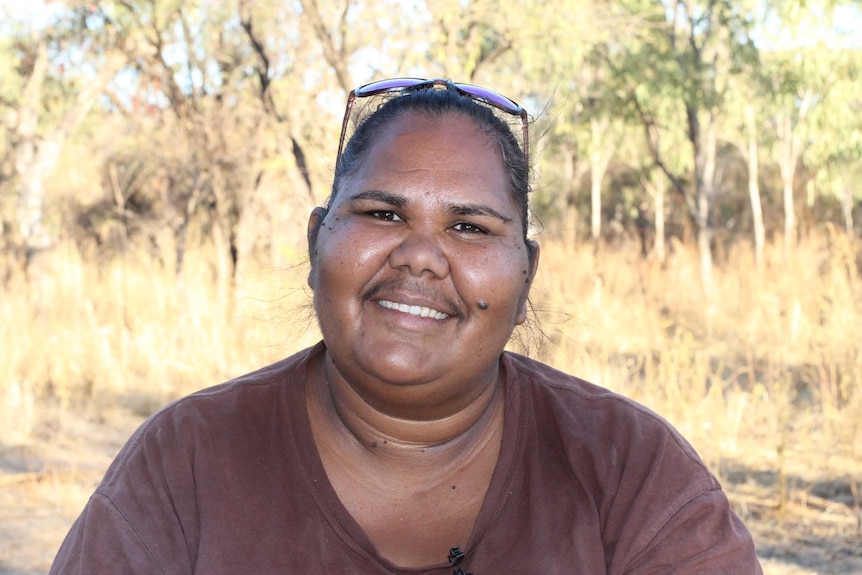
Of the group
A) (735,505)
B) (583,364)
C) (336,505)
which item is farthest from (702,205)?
(336,505)

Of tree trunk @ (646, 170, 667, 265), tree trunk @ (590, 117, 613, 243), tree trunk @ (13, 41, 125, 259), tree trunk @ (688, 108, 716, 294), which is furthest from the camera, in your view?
tree trunk @ (646, 170, 667, 265)

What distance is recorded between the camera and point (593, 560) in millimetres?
1499

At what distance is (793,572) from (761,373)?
12.9 ft

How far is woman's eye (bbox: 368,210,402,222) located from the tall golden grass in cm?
84

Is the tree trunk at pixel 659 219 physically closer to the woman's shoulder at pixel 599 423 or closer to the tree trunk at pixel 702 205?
the tree trunk at pixel 702 205

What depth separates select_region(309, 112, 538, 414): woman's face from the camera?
60.4 inches

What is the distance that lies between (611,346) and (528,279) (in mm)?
5948

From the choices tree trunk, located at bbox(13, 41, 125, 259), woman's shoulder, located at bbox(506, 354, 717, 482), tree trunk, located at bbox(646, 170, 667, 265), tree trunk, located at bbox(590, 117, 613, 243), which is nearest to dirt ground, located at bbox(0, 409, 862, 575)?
woman's shoulder, located at bbox(506, 354, 717, 482)

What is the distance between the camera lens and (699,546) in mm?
1454

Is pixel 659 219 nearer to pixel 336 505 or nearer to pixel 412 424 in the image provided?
pixel 412 424

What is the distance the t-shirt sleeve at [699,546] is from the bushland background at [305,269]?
0.65m

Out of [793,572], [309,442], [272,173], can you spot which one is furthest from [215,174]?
[309,442]

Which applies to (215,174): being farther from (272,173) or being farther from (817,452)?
(817,452)

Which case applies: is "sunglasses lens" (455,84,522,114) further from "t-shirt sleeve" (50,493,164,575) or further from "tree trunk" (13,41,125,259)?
"tree trunk" (13,41,125,259)
